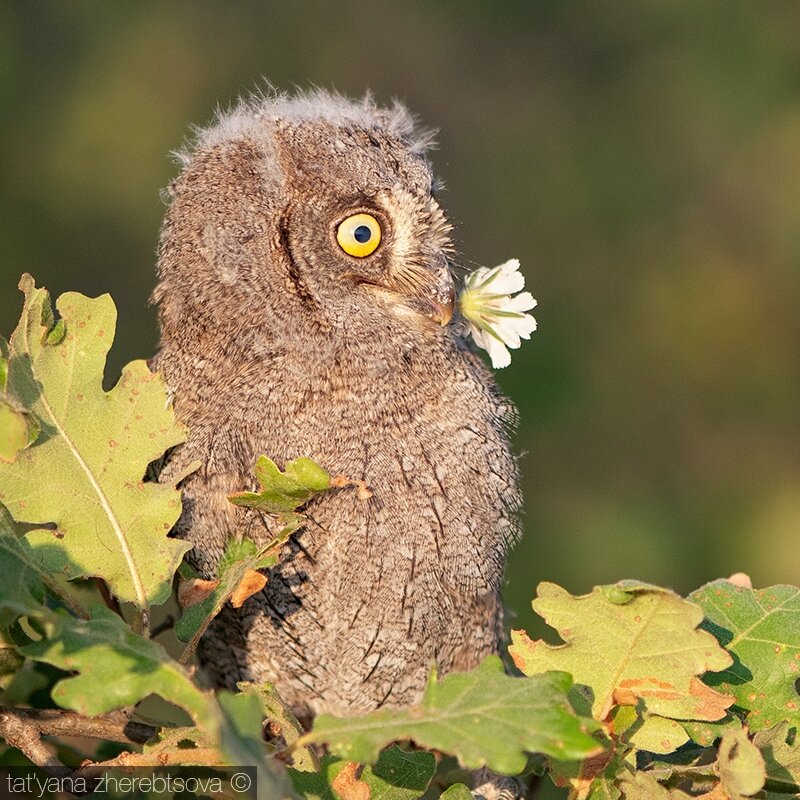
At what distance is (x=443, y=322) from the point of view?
2.40 metres

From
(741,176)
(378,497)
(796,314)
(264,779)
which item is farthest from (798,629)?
(741,176)

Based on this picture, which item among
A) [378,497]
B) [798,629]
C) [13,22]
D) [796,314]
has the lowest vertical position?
[378,497]

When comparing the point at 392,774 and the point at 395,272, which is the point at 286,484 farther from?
the point at 395,272

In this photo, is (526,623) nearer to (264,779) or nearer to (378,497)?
(378,497)

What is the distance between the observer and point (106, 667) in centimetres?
140

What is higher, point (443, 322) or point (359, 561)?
point (443, 322)

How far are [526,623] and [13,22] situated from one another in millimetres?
3491

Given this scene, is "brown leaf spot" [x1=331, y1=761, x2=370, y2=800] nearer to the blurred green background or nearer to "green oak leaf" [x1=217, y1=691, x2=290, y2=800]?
"green oak leaf" [x1=217, y1=691, x2=290, y2=800]

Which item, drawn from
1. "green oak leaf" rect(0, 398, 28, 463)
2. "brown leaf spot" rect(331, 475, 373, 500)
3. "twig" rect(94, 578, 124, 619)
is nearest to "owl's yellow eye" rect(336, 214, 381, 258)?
"brown leaf spot" rect(331, 475, 373, 500)

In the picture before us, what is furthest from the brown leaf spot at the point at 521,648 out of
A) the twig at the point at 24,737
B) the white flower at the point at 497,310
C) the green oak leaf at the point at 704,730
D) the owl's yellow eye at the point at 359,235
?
the owl's yellow eye at the point at 359,235

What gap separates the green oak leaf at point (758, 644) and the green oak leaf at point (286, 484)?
2.05ft

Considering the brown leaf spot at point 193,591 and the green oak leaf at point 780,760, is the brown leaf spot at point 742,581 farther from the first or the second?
the brown leaf spot at point 193,591

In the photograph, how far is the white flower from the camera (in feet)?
7.97

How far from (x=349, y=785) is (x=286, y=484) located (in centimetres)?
42
